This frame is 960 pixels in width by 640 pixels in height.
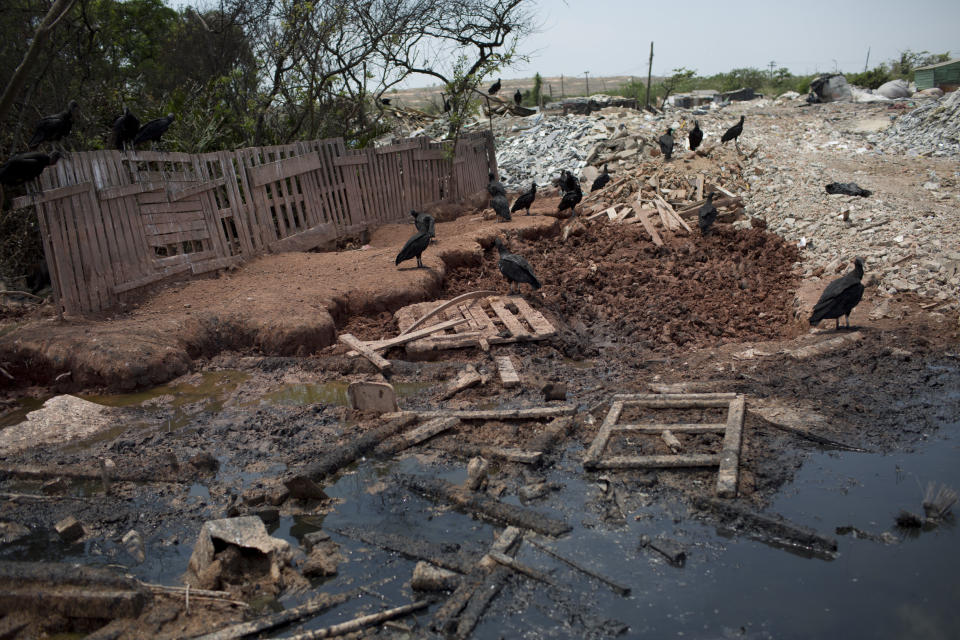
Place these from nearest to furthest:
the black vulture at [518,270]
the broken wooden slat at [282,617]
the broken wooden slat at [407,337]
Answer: the broken wooden slat at [282,617] → the broken wooden slat at [407,337] → the black vulture at [518,270]

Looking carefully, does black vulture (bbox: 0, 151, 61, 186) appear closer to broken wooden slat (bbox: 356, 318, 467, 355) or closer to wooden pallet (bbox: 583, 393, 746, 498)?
broken wooden slat (bbox: 356, 318, 467, 355)

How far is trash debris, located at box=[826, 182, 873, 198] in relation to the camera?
1234 centimetres

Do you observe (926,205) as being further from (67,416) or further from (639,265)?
(67,416)

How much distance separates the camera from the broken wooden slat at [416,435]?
5766mm

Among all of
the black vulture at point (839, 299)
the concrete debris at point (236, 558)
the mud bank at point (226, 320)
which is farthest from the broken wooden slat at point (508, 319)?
the concrete debris at point (236, 558)

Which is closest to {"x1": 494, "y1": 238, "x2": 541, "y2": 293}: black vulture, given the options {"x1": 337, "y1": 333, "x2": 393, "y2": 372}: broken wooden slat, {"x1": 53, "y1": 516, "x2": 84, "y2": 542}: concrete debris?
{"x1": 337, "y1": 333, "x2": 393, "y2": 372}: broken wooden slat

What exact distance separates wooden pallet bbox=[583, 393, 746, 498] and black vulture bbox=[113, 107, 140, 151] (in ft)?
23.8

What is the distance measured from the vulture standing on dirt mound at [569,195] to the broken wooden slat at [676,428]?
9730 millimetres

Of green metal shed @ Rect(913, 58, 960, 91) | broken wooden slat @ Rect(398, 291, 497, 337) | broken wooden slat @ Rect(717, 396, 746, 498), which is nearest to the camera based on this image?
broken wooden slat @ Rect(717, 396, 746, 498)

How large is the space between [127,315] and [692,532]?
7.48 m

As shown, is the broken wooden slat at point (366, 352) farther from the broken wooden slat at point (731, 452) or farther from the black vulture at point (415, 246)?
the broken wooden slat at point (731, 452)

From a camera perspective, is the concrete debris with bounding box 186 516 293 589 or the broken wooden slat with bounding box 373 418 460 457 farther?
the broken wooden slat with bounding box 373 418 460 457

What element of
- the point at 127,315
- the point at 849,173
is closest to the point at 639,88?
the point at 849,173

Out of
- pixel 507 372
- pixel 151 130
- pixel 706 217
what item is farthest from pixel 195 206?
pixel 706 217
